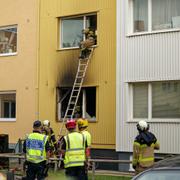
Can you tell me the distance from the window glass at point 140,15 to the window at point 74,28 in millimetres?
2110

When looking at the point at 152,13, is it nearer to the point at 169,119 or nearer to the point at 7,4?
the point at 169,119

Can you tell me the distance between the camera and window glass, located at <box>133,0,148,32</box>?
18.6 meters

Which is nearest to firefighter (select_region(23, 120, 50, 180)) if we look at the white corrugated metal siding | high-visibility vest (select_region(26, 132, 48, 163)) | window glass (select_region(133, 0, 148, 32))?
high-visibility vest (select_region(26, 132, 48, 163))

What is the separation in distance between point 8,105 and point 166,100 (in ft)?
27.5

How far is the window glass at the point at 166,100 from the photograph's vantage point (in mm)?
17562

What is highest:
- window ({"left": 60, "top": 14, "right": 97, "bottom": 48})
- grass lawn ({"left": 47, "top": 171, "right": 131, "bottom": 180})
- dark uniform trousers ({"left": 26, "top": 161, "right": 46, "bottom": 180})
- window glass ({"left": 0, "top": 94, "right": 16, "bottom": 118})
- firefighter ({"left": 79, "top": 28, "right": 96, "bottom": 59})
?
window ({"left": 60, "top": 14, "right": 97, "bottom": 48})

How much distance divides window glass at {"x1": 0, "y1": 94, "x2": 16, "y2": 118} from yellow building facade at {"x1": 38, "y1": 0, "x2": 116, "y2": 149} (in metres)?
2.02

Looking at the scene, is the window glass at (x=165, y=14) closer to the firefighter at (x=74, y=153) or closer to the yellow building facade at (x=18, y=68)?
the yellow building facade at (x=18, y=68)

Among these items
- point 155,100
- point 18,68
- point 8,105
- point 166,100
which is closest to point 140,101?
point 155,100

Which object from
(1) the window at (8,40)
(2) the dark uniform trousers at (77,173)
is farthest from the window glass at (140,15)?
(2) the dark uniform trousers at (77,173)

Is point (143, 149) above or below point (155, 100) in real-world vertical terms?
below

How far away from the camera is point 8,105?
76.9 ft

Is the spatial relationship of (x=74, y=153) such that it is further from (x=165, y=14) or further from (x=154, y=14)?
(x=154, y=14)

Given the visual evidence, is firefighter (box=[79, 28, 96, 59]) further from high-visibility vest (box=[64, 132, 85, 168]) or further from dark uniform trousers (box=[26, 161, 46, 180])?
high-visibility vest (box=[64, 132, 85, 168])
